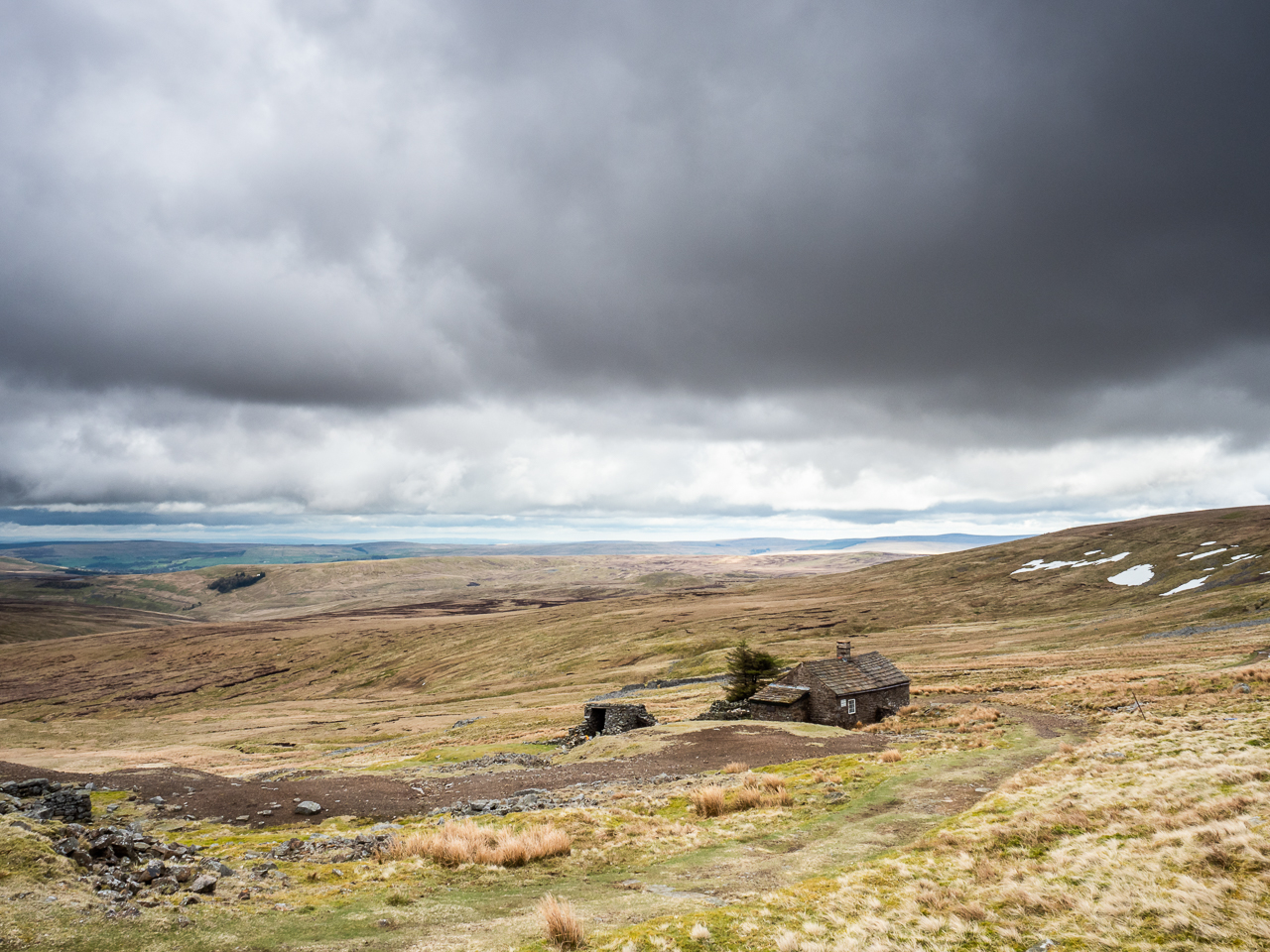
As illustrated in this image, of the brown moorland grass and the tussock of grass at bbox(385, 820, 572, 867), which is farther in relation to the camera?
the brown moorland grass

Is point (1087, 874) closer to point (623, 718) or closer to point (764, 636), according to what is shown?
point (623, 718)

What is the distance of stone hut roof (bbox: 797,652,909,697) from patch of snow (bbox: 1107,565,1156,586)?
114713 mm

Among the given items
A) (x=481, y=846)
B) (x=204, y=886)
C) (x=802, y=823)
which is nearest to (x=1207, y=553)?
(x=802, y=823)

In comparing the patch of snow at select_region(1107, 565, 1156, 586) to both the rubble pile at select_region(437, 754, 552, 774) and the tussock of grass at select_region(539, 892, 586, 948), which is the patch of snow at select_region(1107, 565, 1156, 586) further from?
the tussock of grass at select_region(539, 892, 586, 948)

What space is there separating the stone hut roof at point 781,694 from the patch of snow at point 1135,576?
123 meters

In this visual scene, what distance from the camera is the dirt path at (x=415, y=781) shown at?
24109 millimetres

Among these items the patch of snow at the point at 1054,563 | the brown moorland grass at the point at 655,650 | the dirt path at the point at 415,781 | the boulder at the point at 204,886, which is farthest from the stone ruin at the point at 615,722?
the patch of snow at the point at 1054,563

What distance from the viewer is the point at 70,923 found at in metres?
10.1

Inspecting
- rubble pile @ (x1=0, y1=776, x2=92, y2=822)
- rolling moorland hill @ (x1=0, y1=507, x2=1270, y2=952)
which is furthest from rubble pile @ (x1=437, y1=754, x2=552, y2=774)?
rubble pile @ (x1=0, y1=776, x2=92, y2=822)

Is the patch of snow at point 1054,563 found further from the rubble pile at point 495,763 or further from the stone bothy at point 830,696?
the rubble pile at point 495,763

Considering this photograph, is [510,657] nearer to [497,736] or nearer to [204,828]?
[497,736]

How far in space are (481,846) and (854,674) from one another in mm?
37066

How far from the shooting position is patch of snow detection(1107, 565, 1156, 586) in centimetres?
12988

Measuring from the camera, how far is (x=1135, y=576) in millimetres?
133250
